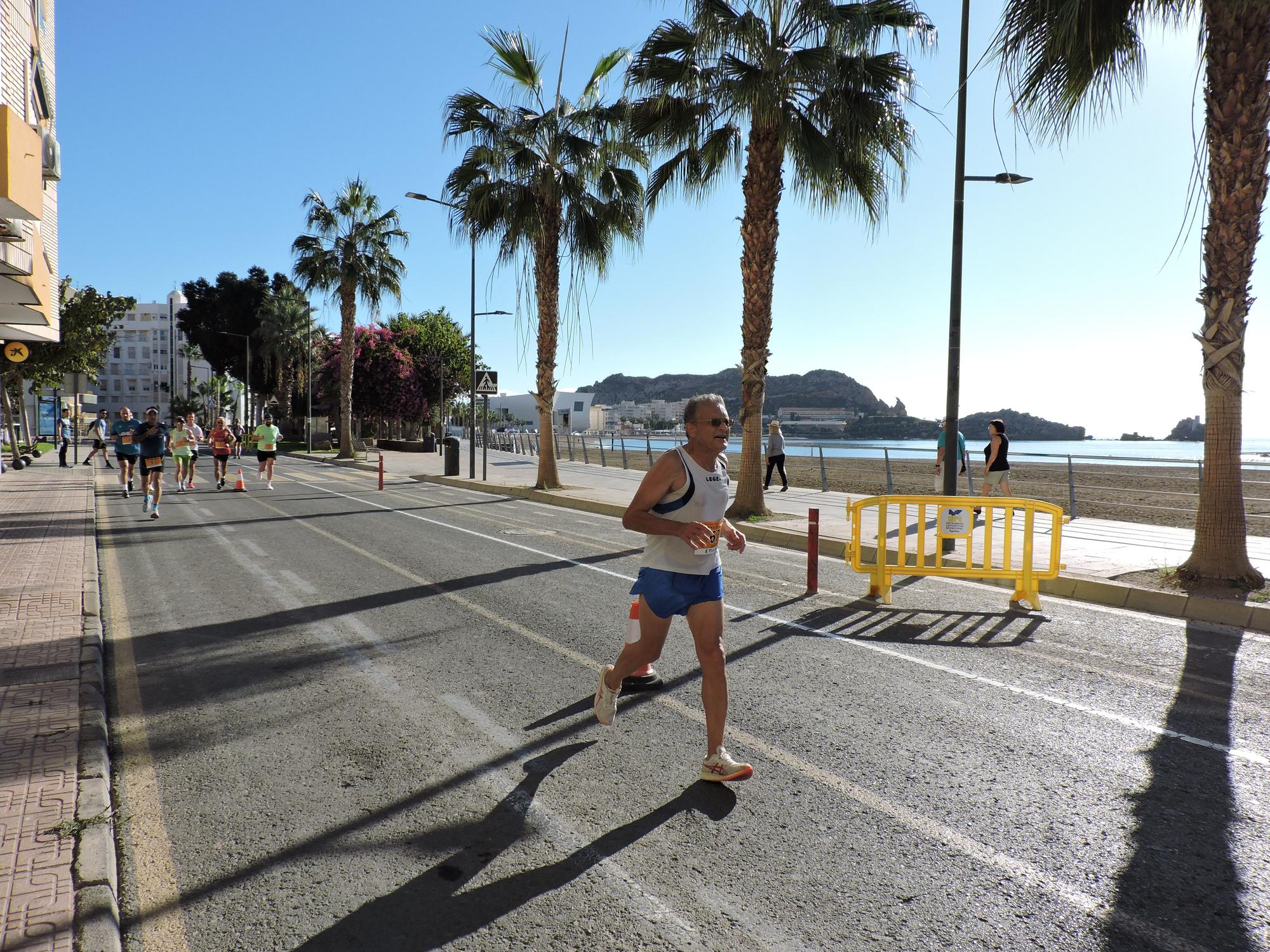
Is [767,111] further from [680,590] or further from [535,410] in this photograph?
[535,410]

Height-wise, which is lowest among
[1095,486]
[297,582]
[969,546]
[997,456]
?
[297,582]

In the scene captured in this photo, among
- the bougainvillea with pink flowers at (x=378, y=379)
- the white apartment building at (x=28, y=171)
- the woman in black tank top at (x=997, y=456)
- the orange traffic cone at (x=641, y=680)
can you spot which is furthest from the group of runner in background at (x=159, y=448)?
the bougainvillea with pink flowers at (x=378, y=379)

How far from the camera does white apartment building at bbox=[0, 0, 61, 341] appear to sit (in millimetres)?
11656

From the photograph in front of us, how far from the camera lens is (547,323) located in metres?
21.6

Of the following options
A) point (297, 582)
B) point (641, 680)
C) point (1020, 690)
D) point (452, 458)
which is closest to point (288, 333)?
point (452, 458)

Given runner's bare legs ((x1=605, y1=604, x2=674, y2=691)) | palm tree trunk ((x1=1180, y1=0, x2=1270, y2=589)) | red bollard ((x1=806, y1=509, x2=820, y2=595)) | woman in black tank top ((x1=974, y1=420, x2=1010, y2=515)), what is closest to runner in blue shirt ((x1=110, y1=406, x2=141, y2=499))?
red bollard ((x1=806, y1=509, x2=820, y2=595))

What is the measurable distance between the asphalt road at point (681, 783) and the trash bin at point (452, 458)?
63.2 feet

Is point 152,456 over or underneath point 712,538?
underneath

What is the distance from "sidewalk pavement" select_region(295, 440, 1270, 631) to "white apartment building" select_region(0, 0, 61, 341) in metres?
Result: 10.5

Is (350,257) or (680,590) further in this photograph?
(350,257)

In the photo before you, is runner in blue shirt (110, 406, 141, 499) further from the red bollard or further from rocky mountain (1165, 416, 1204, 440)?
rocky mountain (1165, 416, 1204, 440)

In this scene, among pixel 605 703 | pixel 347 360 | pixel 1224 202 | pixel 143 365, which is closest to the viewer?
pixel 605 703

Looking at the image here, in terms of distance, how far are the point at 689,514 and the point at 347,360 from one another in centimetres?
3695

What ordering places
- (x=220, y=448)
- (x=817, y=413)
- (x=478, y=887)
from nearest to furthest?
(x=478, y=887) → (x=220, y=448) → (x=817, y=413)
